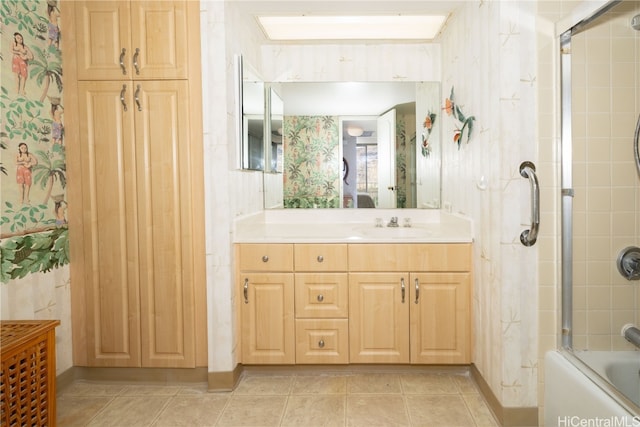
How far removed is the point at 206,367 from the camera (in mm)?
2441

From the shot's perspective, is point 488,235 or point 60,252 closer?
point 488,235

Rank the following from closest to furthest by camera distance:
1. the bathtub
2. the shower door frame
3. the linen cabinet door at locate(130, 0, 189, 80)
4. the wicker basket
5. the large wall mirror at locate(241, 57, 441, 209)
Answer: the bathtub → the wicker basket → the shower door frame → the linen cabinet door at locate(130, 0, 189, 80) → the large wall mirror at locate(241, 57, 441, 209)

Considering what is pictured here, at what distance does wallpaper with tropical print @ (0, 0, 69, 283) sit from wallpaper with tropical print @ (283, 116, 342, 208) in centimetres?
144

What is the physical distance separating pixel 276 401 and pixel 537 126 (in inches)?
74.0

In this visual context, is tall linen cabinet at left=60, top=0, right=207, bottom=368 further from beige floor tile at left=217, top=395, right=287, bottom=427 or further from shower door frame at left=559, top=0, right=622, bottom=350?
shower door frame at left=559, top=0, right=622, bottom=350

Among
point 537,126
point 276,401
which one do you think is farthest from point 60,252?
point 537,126

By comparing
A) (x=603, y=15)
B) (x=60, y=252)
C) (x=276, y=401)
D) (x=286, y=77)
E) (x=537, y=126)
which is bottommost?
(x=276, y=401)

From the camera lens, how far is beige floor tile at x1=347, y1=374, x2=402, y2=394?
7.77 ft

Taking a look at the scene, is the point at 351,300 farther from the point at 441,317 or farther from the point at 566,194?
the point at 566,194

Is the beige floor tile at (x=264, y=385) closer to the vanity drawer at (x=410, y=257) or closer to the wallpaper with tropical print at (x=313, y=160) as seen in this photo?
the vanity drawer at (x=410, y=257)

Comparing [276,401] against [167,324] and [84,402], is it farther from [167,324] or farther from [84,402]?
[84,402]

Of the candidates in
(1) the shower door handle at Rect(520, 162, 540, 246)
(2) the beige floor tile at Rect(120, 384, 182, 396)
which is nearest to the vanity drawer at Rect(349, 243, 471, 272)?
(1) the shower door handle at Rect(520, 162, 540, 246)

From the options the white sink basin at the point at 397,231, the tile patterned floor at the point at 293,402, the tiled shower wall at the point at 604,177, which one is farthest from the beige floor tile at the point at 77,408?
the tiled shower wall at the point at 604,177

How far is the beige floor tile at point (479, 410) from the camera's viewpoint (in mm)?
2039
